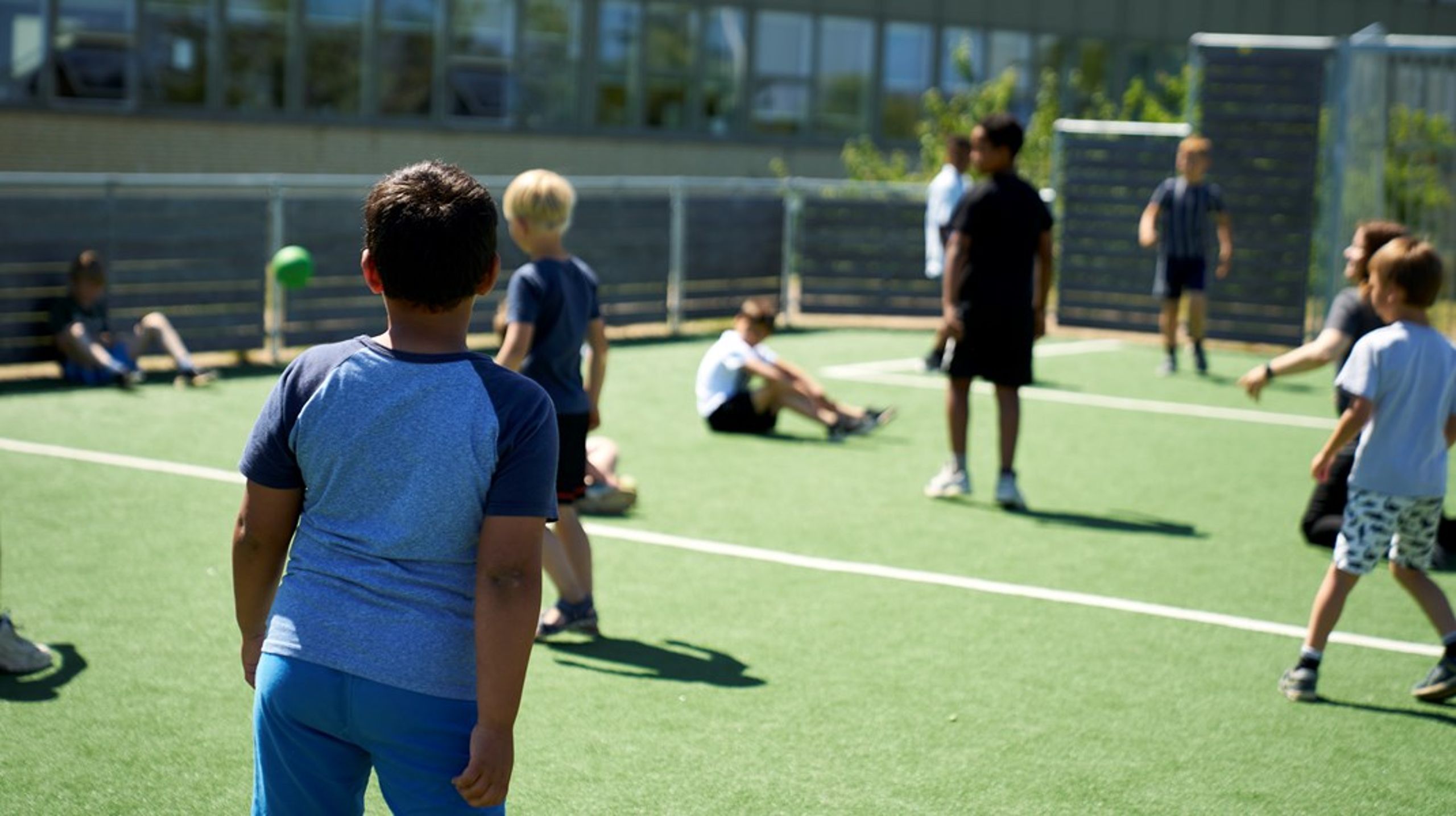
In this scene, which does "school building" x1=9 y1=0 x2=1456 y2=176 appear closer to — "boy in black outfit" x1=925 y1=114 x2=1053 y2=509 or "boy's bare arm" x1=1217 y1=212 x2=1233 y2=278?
"boy's bare arm" x1=1217 y1=212 x2=1233 y2=278

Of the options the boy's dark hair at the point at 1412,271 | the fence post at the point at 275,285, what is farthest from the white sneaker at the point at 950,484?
the fence post at the point at 275,285

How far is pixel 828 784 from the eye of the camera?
5355mm

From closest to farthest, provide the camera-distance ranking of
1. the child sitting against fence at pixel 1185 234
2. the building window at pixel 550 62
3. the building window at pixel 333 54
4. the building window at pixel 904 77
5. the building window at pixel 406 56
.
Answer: the child sitting against fence at pixel 1185 234 → the building window at pixel 333 54 → the building window at pixel 406 56 → the building window at pixel 550 62 → the building window at pixel 904 77

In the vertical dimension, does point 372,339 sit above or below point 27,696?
above

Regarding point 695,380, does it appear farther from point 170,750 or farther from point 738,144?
point 738,144

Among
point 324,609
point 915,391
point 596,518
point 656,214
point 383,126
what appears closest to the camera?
point 324,609

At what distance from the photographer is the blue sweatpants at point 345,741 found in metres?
3.13

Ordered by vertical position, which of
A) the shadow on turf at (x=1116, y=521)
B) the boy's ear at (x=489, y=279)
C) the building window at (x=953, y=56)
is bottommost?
the shadow on turf at (x=1116, y=521)

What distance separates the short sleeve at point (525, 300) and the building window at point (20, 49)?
834 inches

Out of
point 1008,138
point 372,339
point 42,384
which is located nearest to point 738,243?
point 42,384

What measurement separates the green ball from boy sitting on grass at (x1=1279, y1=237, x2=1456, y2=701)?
10758 mm

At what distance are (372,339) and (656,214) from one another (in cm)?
1627

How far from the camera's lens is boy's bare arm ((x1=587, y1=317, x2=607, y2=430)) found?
6.92 metres

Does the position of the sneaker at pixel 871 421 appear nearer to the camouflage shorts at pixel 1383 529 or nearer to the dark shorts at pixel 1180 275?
the dark shorts at pixel 1180 275
